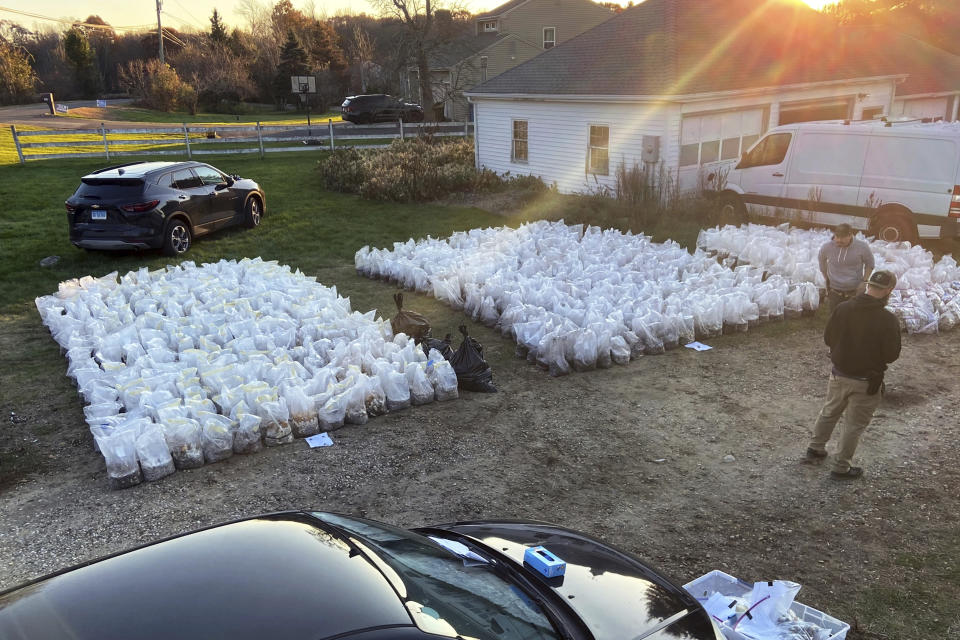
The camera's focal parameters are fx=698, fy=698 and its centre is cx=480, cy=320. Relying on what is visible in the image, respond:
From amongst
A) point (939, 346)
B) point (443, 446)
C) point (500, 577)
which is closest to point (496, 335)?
point (443, 446)

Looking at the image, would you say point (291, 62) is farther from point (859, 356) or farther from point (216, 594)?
point (216, 594)

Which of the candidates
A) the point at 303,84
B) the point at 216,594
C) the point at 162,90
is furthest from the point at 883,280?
the point at 162,90

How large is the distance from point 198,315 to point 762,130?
15.8 metres

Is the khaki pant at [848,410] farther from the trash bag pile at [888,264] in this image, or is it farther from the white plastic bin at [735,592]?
the trash bag pile at [888,264]

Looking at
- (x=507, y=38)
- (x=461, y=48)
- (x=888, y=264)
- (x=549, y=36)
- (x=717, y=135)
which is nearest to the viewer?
(x=888, y=264)

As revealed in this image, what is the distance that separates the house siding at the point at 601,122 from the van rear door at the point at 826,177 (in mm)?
3384

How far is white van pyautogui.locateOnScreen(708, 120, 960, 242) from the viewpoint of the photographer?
487 inches

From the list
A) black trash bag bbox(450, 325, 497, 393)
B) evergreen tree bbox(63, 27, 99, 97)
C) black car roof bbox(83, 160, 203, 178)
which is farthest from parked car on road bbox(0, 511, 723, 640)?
evergreen tree bbox(63, 27, 99, 97)

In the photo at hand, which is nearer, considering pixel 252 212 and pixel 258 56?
pixel 252 212

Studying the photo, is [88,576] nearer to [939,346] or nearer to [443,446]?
[443,446]

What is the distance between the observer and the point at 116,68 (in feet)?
191

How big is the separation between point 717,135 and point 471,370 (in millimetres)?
12851

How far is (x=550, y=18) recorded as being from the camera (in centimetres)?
4253

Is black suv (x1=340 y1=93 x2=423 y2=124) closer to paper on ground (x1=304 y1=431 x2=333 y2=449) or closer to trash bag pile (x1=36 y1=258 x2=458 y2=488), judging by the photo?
trash bag pile (x1=36 y1=258 x2=458 y2=488)
